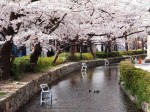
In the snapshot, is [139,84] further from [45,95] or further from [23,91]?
[45,95]

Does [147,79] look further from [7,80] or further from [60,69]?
[60,69]

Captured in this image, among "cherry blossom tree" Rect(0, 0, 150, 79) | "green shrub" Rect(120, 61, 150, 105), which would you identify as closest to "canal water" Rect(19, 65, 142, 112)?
"green shrub" Rect(120, 61, 150, 105)

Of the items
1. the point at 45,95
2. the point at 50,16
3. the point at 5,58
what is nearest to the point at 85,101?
the point at 45,95

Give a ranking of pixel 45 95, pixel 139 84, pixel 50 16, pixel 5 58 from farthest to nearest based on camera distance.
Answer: pixel 50 16 → pixel 5 58 → pixel 45 95 → pixel 139 84

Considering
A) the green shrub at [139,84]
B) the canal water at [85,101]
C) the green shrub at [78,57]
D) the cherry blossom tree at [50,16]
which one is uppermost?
the cherry blossom tree at [50,16]

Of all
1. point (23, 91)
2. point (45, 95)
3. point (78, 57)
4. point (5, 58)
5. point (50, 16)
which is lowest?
point (45, 95)

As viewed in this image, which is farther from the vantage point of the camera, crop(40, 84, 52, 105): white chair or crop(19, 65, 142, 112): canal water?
crop(40, 84, 52, 105): white chair

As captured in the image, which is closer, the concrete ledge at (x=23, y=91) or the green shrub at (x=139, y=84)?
the concrete ledge at (x=23, y=91)

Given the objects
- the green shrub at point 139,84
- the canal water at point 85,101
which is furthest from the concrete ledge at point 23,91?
the green shrub at point 139,84

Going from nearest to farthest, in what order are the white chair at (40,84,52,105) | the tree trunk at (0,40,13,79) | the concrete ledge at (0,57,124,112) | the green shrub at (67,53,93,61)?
1. the concrete ledge at (0,57,124,112)
2. the white chair at (40,84,52,105)
3. the tree trunk at (0,40,13,79)
4. the green shrub at (67,53,93,61)

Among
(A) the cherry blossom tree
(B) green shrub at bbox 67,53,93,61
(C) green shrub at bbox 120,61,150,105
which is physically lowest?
(C) green shrub at bbox 120,61,150,105

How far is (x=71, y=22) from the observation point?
934 inches

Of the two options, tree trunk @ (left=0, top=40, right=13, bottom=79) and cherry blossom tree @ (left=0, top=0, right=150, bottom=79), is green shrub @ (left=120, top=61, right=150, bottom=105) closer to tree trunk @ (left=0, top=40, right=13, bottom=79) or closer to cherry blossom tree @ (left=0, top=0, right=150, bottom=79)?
cherry blossom tree @ (left=0, top=0, right=150, bottom=79)

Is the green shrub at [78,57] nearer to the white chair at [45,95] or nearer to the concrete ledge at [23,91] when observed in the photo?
the concrete ledge at [23,91]
